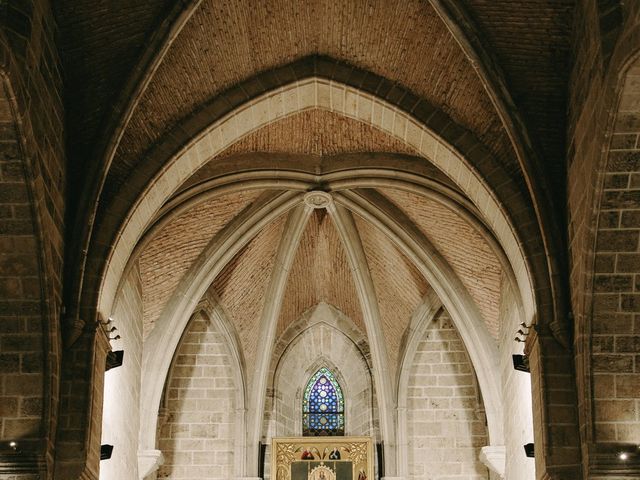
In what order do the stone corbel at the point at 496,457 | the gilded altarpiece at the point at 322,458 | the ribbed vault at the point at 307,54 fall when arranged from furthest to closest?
the gilded altarpiece at the point at 322,458, the stone corbel at the point at 496,457, the ribbed vault at the point at 307,54

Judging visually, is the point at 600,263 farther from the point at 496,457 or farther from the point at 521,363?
the point at 496,457

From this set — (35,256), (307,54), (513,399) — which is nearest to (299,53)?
(307,54)

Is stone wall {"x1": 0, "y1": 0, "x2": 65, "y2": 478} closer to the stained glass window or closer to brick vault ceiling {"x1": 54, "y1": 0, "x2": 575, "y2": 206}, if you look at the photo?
brick vault ceiling {"x1": 54, "y1": 0, "x2": 575, "y2": 206}

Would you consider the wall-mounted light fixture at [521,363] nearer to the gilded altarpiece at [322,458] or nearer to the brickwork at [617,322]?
the brickwork at [617,322]

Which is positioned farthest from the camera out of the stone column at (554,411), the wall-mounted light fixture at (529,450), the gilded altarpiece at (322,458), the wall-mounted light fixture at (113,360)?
the gilded altarpiece at (322,458)

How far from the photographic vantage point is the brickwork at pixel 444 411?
714 inches

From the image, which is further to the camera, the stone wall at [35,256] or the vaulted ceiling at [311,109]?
the vaulted ceiling at [311,109]

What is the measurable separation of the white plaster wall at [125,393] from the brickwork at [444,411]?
4323 mm

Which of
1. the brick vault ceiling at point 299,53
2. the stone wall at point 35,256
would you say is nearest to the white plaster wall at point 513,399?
the brick vault ceiling at point 299,53

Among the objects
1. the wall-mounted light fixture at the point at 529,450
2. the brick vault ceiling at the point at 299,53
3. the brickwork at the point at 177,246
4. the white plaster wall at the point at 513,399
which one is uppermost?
the brick vault ceiling at the point at 299,53

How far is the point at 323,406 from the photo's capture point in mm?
19391

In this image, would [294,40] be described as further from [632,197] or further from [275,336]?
[275,336]

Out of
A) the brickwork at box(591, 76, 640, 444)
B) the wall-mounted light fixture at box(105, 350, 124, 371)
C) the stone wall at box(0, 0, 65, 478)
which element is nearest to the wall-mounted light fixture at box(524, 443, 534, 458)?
the brickwork at box(591, 76, 640, 444)

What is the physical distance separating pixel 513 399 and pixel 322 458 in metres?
3.40
